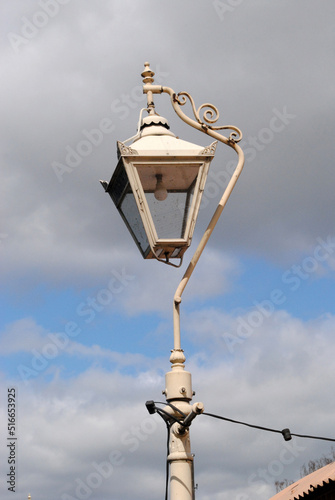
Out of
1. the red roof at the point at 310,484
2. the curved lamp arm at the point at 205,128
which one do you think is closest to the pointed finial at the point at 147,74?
the curved lamp arm at the point at 205,128

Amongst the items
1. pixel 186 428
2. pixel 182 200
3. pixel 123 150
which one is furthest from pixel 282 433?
pixel 123 150

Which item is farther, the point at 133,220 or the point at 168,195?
the point at 133,220

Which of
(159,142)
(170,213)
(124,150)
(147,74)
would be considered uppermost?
(147,74)

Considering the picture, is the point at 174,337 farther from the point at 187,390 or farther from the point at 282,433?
the point at 282,433

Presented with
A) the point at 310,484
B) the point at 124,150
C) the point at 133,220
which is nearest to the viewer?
the point at 124,150

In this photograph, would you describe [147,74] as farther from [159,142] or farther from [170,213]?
[170,213]

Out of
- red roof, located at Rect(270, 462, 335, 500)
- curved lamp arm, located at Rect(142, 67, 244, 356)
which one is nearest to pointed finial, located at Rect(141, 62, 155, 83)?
curved lamp arm, located at Rect(142, 67, 244, 356)

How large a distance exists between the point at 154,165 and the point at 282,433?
1.96 meters

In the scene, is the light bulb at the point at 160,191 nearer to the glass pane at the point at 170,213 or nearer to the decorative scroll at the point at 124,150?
the glass pane at the point at 170,213

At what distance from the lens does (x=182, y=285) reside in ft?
16.8

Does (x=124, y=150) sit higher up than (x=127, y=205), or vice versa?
(x=124, y=150)

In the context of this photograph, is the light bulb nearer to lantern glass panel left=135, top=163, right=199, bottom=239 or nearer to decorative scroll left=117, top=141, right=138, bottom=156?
lantern glass panel left=135, top=163, right=199, bottom=239

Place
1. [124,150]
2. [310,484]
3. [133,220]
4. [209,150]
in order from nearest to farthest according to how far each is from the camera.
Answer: [124,150] < [209,150] < [133,220] < [310,484]

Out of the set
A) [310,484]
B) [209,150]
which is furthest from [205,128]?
[310,484]
